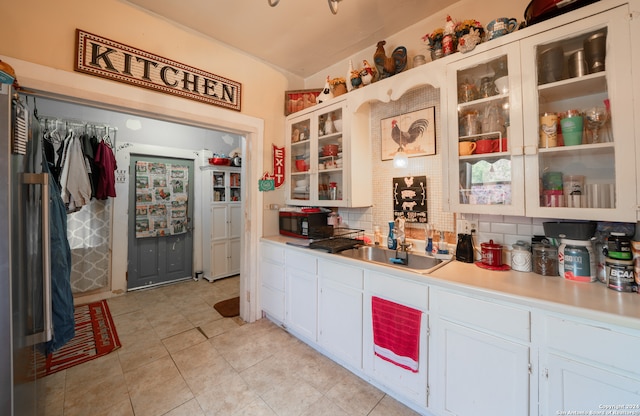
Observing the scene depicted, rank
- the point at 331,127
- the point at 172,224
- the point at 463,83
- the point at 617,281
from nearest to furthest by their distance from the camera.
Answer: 1. the point at 617,281
2. the point at 463,83
3. the point at 331,127
4. the point at 172,224

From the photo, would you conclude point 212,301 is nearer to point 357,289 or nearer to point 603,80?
point 357,289

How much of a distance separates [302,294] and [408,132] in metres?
1.74

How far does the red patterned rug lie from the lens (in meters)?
2.07

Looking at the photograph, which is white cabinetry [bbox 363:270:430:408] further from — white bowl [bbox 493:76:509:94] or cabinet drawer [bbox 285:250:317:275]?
white bowl [bbox 493:76:509:94]

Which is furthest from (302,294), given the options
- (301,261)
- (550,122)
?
(550,122)

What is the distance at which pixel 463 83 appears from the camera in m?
1.69

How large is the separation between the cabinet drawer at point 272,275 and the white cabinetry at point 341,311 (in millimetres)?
561

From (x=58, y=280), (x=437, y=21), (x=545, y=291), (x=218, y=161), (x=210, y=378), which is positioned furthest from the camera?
(x=218, y=161)

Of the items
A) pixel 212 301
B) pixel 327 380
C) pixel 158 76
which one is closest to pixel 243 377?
pixel 327 380

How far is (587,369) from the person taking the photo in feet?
3.42

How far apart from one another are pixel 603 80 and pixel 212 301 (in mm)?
3979

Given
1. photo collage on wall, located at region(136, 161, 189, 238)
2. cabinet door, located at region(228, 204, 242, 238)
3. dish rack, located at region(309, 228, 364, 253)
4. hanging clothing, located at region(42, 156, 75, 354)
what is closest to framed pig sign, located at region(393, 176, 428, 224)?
dish rack, located at region(309, 228, 364, 253)

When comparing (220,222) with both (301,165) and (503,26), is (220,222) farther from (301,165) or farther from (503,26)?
(503,26)

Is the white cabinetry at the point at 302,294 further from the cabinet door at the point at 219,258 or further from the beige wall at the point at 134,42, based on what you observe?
the cabinet door at the point at 219,258
